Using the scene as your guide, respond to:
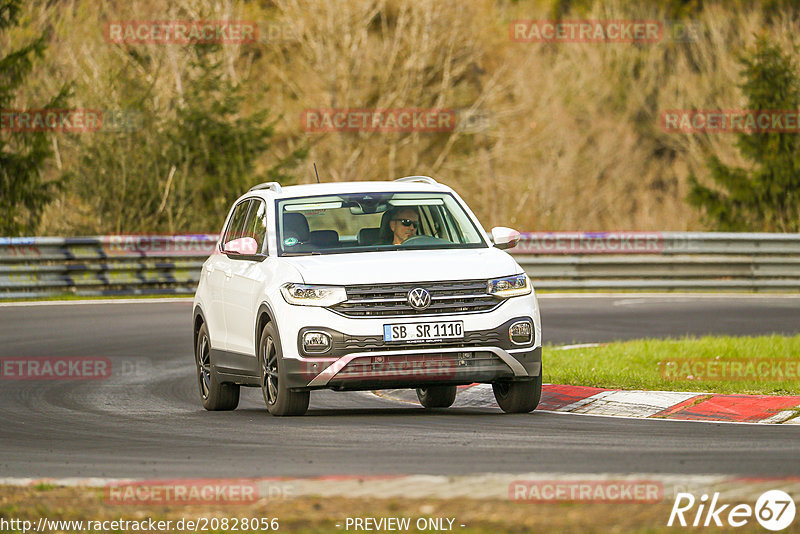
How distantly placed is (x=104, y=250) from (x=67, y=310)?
10.3 feet

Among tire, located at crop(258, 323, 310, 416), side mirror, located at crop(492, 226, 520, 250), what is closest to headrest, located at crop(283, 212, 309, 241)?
tire, located at crop(258, 323, 310, 416)

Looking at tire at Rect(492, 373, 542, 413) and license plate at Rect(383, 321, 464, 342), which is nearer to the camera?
license plate at Rect(383, 321, 464, 342)

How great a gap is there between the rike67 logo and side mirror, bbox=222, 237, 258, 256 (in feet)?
18.0

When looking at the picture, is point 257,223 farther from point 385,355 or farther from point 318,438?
point 318,438

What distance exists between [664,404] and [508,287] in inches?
74.8

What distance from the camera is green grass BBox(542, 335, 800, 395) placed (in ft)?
41.7

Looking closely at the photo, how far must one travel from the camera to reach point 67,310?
24.0m

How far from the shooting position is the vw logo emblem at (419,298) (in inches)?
409

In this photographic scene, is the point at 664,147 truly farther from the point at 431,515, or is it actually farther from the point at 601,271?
the point at 431,515

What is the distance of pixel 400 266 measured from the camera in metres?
10.6

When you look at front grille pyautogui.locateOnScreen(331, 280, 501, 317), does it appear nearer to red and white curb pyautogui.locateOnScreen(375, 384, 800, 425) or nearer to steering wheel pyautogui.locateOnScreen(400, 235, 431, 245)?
steering wheel pyautogui.locateOnScreen(400, 235, 431, 245)

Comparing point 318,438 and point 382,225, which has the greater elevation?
point 382,225

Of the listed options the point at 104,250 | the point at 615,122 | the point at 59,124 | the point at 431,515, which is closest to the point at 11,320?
the point at 104,250

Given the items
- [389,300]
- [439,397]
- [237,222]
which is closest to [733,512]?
→ [389,300]
